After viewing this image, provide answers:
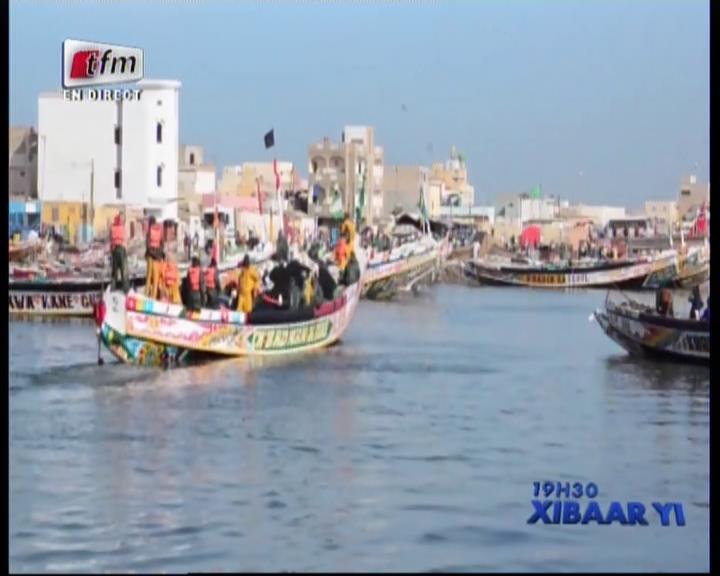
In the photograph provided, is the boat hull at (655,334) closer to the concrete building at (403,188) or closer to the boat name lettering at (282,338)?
the concrete building at (403,188)

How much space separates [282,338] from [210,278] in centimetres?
28

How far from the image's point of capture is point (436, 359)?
4340 mm

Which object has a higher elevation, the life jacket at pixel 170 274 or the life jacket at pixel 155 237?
the life jacket at pixel 155 237

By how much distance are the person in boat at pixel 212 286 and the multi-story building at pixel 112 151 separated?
307 mm

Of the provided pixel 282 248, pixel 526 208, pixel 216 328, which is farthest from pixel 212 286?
pixel 526 208

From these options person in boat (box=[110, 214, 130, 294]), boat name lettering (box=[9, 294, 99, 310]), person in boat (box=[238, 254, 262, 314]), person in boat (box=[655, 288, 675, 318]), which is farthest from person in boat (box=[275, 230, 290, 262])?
person in boat (box=[655, 288, 675, 318])

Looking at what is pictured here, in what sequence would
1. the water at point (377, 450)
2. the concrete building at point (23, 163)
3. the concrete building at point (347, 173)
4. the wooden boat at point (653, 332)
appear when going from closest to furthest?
the water at point (377, 450)
the concrete building at point (23, 163)
the concrete building at point (347, 173)
the wooden boat at point (653, 332)

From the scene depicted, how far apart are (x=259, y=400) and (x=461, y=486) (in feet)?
2.48

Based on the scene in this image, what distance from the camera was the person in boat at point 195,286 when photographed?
4754 millimetres

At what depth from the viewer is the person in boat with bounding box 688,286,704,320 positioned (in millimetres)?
4445

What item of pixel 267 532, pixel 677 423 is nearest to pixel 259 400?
pixel 267 532

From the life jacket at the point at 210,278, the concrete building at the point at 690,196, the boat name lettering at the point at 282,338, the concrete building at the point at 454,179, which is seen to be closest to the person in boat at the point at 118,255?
the life jacket at the point at 210,278

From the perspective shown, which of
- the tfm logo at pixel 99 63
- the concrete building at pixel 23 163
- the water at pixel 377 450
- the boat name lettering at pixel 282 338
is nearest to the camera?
the water at pixel 377 450

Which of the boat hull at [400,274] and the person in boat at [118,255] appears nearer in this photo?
the person in boat at [118,255]
